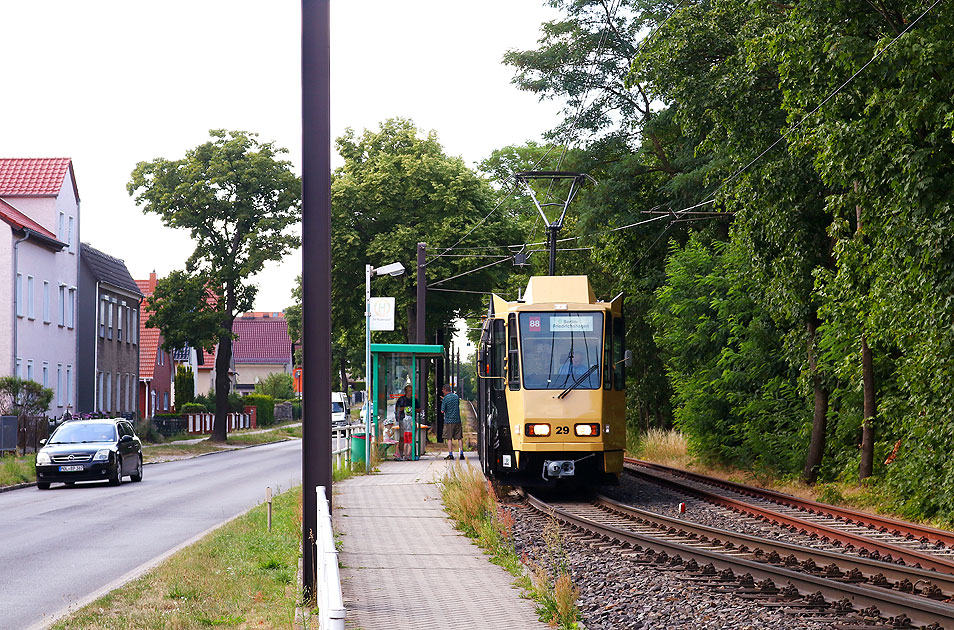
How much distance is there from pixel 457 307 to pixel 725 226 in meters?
19.9

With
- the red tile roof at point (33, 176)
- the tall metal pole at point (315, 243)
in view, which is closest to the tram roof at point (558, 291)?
the tall metal pole at point (315, 243)

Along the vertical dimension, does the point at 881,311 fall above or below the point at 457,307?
below

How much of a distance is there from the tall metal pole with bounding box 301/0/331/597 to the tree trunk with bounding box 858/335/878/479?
11413 millimetres

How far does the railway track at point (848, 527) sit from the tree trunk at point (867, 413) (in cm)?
173

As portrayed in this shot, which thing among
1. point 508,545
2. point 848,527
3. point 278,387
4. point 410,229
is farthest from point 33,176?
point 278,387

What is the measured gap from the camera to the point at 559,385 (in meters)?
19.3

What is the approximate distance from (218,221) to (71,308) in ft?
25.8

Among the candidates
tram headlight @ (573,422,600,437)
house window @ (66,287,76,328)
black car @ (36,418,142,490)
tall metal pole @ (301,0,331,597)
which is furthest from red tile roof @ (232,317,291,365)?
tall metal pole @ (301,0,331,597)

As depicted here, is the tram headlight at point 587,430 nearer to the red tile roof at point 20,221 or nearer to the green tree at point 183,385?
the red tile roof at point 20,221

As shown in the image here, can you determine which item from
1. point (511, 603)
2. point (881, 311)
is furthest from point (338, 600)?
point (881, 311)

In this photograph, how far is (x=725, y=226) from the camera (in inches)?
1221

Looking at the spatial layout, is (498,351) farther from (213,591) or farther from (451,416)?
(451,416)

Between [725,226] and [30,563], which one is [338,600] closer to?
[30,563]

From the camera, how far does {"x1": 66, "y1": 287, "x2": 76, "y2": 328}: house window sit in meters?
51.1
